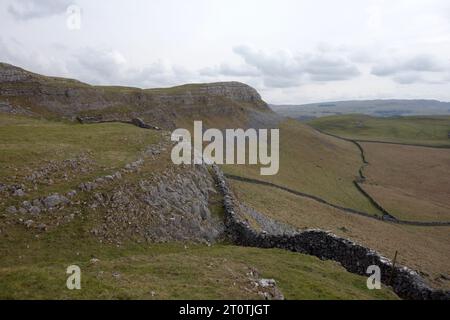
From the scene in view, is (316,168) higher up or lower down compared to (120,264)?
lower down

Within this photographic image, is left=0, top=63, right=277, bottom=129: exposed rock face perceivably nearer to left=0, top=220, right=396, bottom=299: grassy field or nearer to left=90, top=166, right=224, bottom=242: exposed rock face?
left=90, top=166, right=224, bottom=242: exposed rock face

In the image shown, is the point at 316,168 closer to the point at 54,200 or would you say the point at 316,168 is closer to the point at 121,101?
the point at 121,101

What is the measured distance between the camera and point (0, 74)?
202 feet

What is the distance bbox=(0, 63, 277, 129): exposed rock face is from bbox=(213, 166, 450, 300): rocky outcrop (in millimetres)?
42882

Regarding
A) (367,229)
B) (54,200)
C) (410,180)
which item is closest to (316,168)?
(410,180)

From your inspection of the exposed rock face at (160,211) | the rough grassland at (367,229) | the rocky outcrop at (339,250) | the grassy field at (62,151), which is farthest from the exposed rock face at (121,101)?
the rocky outcrop at (339,250)

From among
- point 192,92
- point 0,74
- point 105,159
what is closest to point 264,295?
point 105,159

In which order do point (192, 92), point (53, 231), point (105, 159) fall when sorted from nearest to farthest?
point (53, 231) → point (105, 159) → point (192, 92)

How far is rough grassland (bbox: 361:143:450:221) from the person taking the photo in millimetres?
66438

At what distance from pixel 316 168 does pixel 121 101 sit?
41420mm

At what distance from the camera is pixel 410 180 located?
89.6 meters

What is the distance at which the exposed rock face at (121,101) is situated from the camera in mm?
62562
